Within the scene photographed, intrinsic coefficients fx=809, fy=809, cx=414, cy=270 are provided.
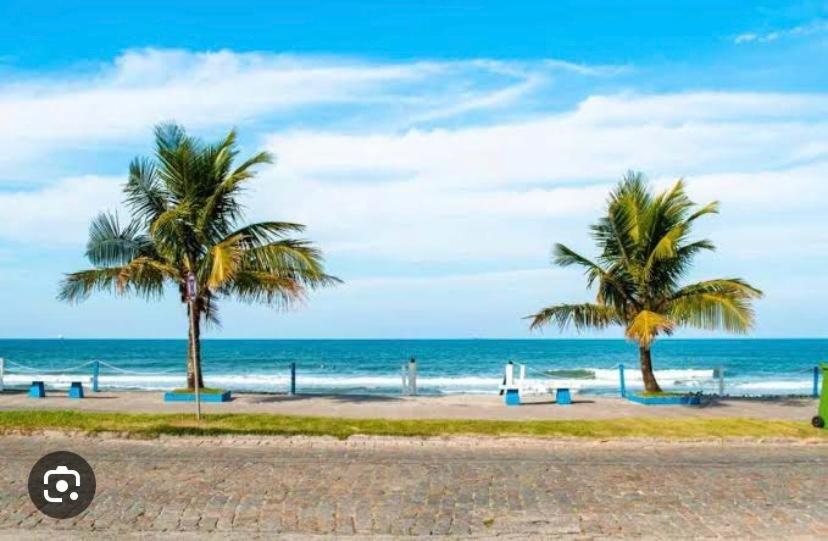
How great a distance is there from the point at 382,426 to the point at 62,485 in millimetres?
6147

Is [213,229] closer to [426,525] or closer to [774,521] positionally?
[426,525]

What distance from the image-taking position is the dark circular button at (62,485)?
8.81 meters

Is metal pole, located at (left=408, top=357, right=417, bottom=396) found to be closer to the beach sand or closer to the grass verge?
the beach sand

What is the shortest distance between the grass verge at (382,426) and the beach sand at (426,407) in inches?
74.5

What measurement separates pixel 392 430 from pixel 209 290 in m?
8.69

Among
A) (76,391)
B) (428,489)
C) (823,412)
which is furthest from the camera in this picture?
(76,391)

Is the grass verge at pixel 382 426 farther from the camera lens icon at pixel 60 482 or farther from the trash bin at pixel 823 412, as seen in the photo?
the camera lens icon at pixel 60 482

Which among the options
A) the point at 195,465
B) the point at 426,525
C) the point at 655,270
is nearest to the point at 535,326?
the point at 655,270

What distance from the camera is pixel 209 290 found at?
828 inches

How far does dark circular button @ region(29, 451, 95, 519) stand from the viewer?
28.9 feet

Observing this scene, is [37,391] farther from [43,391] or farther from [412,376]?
[412,376]

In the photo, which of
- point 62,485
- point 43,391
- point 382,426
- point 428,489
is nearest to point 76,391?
point 43,391

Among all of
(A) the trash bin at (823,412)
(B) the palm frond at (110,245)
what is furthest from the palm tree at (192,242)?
(A) the trash bin at (823,412)

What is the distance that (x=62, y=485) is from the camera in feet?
32.7
